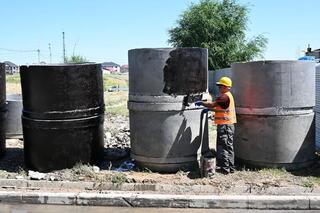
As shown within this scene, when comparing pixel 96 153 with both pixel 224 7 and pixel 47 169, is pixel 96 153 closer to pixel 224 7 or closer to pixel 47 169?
pixel 47 169

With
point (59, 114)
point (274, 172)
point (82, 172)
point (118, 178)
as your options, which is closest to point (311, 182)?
A: point (274, 172)

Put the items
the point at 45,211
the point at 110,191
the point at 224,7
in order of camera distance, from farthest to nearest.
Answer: the point at 224,7 < the point at 110,191 < the point at 45,211

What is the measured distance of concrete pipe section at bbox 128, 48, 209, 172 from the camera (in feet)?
25.6

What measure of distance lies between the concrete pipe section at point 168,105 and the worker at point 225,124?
37 cm

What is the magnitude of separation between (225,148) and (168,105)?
1.18m

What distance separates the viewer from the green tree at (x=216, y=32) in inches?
1578

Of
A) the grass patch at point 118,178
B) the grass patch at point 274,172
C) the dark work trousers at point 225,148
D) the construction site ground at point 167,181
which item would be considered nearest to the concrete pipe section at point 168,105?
the construction site ground at point 167,181

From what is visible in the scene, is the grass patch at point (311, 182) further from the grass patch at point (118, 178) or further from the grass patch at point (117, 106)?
the grass patch at point (117, 106)

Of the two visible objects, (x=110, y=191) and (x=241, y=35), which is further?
(x=241, y=35)

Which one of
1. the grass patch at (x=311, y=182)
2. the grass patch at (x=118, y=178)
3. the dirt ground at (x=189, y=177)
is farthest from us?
the grass patch at (x=118, y=178)

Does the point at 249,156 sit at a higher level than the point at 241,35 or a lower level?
lower

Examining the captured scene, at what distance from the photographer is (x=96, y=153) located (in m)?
8.44

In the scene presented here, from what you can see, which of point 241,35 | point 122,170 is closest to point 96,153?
point 122,170

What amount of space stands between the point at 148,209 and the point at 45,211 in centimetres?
144
